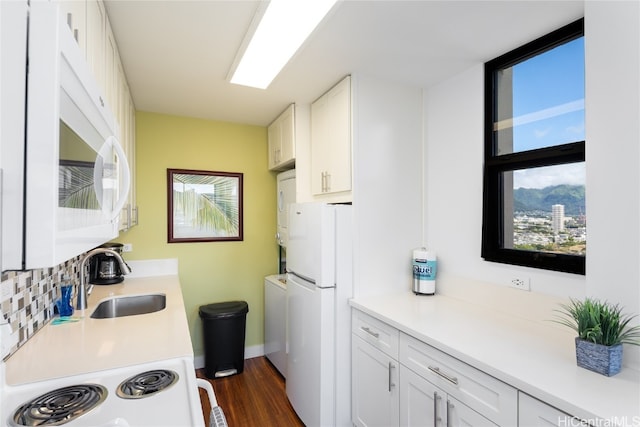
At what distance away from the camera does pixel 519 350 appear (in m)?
1.41

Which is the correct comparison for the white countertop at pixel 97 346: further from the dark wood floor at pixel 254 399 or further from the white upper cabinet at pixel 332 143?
the white upper cabinet at pixel 332 143

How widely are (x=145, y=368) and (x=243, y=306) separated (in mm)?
1934

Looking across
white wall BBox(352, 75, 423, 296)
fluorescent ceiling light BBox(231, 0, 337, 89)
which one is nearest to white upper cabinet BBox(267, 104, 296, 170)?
fluorescent ceiling light BBox(231, 0, 337, 89)

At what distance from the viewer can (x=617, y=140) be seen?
127 cm

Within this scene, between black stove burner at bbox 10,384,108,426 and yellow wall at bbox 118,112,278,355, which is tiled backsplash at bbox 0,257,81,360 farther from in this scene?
yellow wall at bbox 118,112,278,355

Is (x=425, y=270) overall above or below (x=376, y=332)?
above

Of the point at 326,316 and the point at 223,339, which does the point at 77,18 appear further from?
the point at 223,339

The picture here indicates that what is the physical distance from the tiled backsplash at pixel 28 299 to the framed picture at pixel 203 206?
132cm

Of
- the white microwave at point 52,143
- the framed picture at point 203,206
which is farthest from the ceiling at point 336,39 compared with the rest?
the white microwave at point 52,143

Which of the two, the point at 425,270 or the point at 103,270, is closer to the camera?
the point at 425,270

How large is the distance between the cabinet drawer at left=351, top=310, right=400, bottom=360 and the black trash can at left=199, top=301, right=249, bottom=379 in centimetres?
132

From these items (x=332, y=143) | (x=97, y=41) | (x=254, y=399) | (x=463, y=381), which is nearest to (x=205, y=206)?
(x=332, y=143)

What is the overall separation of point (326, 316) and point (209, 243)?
167 centimetres

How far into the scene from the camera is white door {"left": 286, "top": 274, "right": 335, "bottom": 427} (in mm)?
2129
